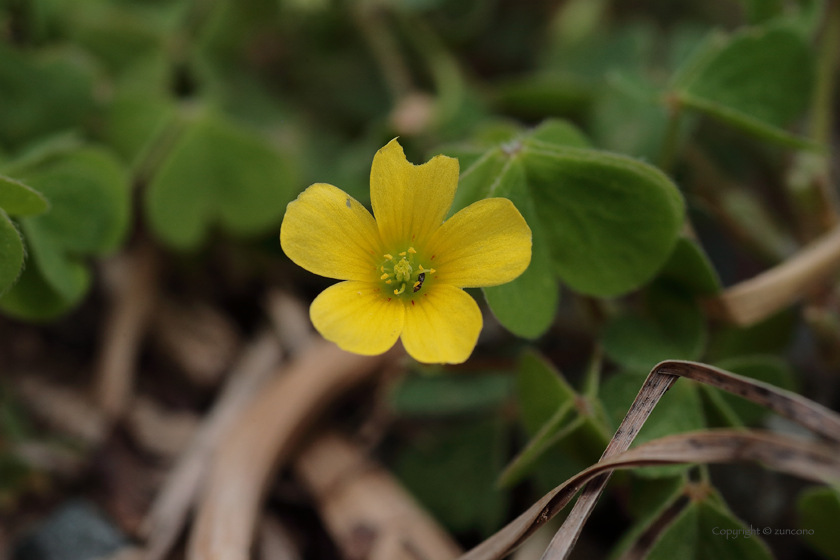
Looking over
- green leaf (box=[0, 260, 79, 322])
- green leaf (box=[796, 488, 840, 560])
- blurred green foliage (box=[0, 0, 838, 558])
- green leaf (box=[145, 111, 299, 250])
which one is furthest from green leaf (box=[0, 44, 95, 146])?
green leaf (box=[796, 488, 840, 560])

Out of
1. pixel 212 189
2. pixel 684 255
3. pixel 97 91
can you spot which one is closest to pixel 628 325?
pixel 684 255

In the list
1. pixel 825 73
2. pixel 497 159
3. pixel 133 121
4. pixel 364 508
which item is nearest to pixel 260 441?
pixel 364 508

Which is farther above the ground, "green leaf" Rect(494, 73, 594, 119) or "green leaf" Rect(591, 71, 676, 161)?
"green leaf" Rect(494, 73, 594, 119)

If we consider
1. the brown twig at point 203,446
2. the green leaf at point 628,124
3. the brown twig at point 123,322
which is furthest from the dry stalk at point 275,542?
the green leaf at point 628,124

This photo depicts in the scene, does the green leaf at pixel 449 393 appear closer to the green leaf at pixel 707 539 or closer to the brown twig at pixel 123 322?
the green leaf at pixel 707 539

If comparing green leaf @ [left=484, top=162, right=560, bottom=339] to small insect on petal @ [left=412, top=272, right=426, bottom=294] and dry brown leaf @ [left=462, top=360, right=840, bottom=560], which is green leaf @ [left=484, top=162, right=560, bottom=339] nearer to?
small insect on petal @ [left=412, top=272, right=426, bottom=294]

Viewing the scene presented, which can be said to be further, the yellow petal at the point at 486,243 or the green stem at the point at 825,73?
the green stem at the point at 825,73

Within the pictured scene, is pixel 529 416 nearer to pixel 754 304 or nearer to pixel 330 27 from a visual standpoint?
pixel 754 304
